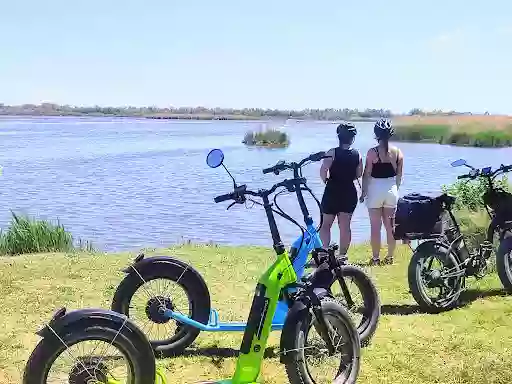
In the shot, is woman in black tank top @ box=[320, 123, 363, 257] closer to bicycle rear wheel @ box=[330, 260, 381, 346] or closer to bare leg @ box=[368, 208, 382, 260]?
bare leg @ box=[368, 208, 382, 260]

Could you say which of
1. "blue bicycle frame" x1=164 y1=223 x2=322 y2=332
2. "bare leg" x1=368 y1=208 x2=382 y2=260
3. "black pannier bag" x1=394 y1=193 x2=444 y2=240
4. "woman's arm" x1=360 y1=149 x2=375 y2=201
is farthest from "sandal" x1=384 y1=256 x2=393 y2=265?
"blue bicycle frame" x1=164 y1=223 x2=322 y2=332

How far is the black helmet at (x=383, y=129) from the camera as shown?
757cm

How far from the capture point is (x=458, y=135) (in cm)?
4166

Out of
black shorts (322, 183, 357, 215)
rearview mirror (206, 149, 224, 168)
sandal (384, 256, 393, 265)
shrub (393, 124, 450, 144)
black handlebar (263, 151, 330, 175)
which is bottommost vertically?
shrub (393, 124, 450, 144)

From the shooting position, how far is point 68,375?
11.9 feet

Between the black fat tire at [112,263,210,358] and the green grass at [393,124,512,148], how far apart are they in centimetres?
3537

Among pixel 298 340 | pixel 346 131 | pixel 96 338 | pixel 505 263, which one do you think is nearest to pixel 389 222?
pixel 346 131

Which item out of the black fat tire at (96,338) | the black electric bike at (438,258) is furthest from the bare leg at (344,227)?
the black fat tire at (96,338)

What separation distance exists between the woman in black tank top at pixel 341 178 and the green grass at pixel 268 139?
116 feet

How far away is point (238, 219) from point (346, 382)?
10.8m

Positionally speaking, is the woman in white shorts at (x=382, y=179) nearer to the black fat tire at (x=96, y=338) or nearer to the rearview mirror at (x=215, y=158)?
the rearview mirror at (x=215, y=158)

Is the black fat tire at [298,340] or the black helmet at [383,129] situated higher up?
the black helmet at [383,129]

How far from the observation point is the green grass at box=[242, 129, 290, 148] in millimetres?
43469

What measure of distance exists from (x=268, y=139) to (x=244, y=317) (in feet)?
125
